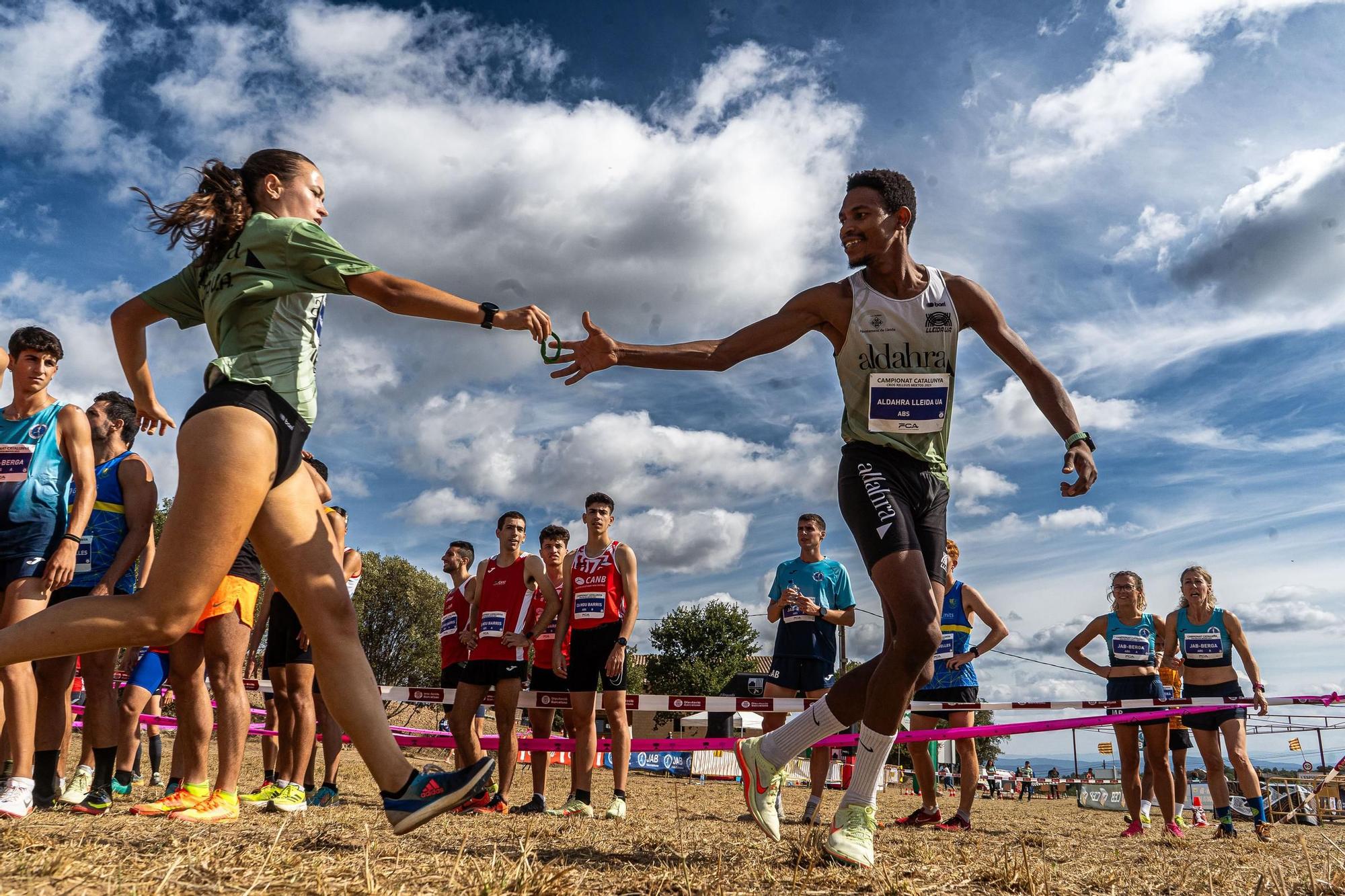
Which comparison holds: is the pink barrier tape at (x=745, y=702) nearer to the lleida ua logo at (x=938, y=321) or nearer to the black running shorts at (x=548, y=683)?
the black running shorts at (x=548, y=683)

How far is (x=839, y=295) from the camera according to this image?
12.9ft

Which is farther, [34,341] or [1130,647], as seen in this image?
[1130,647]

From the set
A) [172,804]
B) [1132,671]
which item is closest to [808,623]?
[1132,671]

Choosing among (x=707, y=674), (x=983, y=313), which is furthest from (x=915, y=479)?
(x=707, y=674)

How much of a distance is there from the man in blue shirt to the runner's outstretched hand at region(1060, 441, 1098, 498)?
394cm

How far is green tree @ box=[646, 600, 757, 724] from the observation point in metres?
53.3

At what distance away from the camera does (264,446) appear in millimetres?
2656

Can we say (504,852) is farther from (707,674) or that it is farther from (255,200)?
(707,674)

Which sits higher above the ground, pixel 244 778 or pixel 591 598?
pixel 591 598

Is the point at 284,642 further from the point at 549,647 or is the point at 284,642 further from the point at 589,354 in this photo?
the point at 589,354

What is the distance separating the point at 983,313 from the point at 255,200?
2993 millimetres

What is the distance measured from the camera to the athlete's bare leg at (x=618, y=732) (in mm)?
6660

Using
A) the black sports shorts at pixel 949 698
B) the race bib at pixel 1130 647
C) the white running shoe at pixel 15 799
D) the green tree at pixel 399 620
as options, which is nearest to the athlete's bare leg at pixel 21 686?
the white running shoe at pixel 15 799

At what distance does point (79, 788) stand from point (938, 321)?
5445mm
